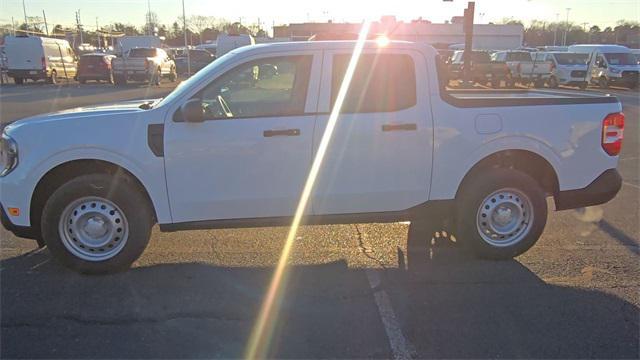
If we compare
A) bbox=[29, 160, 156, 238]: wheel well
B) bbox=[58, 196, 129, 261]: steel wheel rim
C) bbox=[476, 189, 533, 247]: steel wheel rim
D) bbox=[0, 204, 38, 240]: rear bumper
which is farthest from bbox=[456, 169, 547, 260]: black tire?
bbox=[0, 204, 38, 240]: rear bumper

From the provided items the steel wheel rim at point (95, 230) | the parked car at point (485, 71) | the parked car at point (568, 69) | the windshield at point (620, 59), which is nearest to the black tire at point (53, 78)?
the parked car at point (485, 71)

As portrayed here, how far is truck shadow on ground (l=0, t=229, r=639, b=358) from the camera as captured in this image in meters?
3.36

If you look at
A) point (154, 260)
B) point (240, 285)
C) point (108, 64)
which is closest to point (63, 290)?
point (154, 260)

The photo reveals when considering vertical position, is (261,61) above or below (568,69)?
above

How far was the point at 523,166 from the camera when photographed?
503cm

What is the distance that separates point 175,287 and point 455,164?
2.56m

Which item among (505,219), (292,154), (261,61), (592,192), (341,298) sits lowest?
(341,298)

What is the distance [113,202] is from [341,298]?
2016 millimetres

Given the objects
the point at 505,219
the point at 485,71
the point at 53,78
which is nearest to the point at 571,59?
the point at 485,71

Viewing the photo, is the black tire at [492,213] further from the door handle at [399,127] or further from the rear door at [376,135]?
the door handle at [399,127]

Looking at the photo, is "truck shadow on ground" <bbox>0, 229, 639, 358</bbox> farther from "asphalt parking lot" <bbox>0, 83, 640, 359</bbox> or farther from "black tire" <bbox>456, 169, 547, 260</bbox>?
"black tire" <bbox>456, 169, 547, 260</bbox>

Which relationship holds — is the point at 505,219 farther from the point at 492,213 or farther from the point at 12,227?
the point at 12,227

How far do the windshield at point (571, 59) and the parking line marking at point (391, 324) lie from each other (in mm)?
28208

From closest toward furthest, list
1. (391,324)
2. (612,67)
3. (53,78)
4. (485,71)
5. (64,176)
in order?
(391,324) < (64,176) < (612,67) < (485,71) < (53,78)
